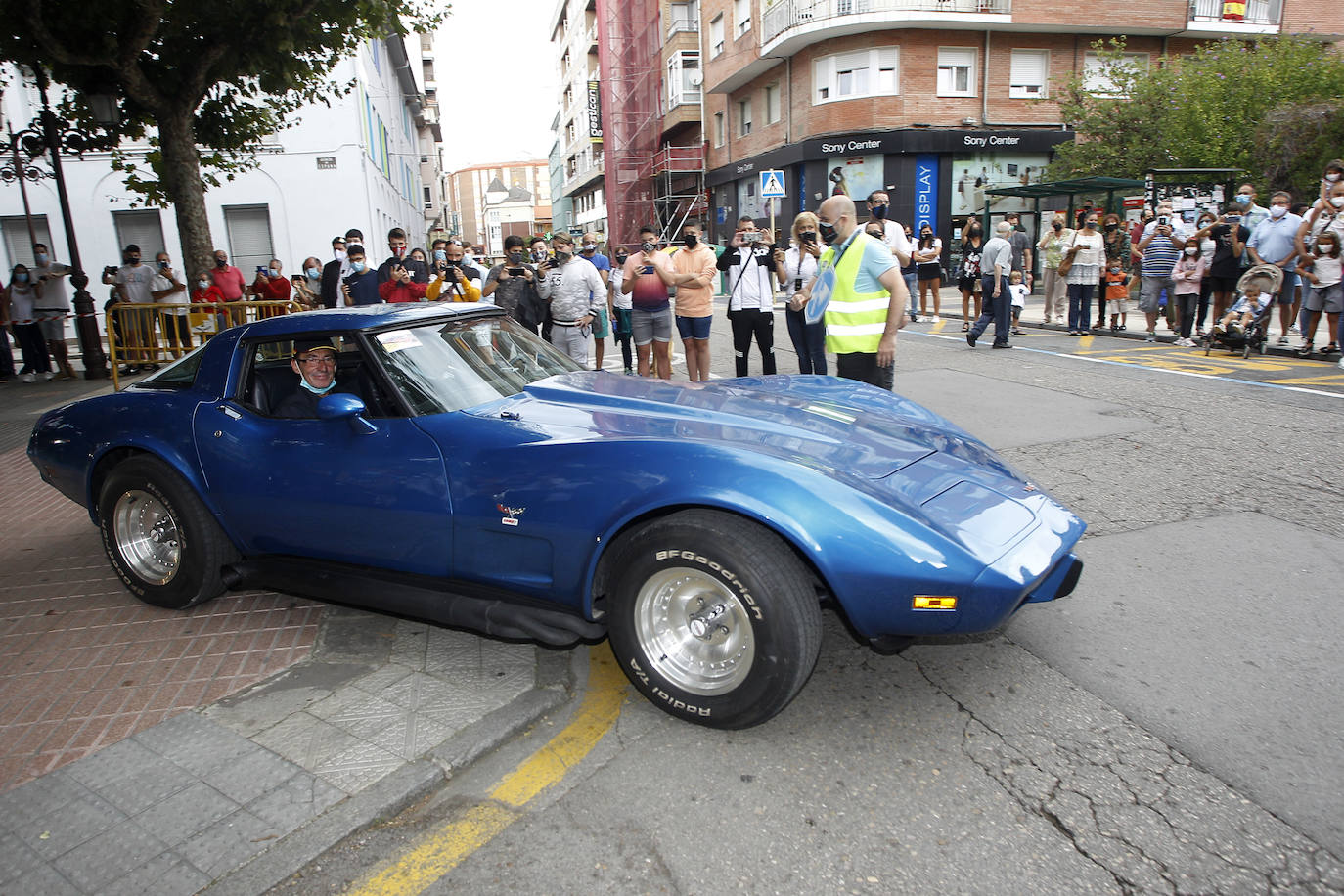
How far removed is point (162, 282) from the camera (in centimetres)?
1341

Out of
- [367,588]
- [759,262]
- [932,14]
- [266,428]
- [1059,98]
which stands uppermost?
[932,14]

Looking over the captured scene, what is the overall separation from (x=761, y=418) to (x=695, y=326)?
5.40 metres

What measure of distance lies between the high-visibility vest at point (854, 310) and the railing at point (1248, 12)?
30.9 meters

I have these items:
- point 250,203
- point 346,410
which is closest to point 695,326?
point 346,410

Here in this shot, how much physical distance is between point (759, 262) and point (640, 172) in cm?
3707

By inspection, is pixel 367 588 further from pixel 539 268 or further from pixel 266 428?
pixel 539 268

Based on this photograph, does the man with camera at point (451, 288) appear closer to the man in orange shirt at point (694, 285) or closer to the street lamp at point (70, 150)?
the man in orange shirt at point (694, 285)

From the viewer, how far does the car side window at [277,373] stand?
145 inches

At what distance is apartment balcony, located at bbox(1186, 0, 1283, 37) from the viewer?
28.6 meters

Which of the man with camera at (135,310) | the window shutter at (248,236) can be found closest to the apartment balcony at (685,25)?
the window shutter at (248,236)

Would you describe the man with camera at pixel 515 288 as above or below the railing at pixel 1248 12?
below

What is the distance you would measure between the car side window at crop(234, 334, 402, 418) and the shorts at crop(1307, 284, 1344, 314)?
10922mm

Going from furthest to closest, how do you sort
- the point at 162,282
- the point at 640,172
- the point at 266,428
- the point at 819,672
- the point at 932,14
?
1. the point at 640,172
2. the point at 932,14
3. the point at 162,282
4. the point at 266,428
5. the point at 819,672

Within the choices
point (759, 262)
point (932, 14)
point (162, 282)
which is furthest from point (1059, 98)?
point (162, 282)
